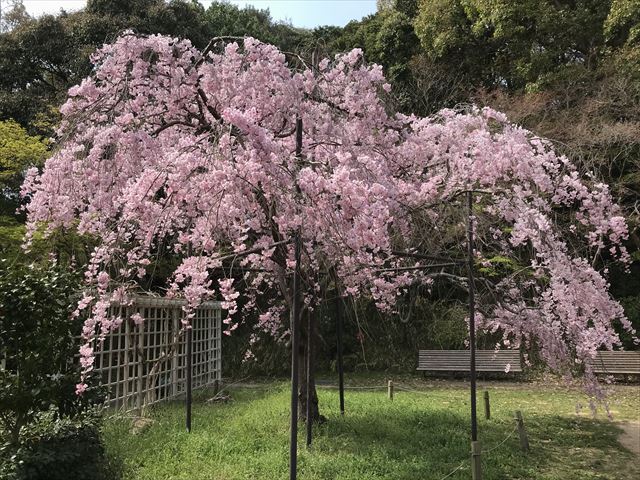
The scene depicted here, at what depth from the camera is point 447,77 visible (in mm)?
13656

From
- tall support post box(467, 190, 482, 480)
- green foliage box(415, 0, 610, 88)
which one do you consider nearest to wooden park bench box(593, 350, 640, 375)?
green foliage box(415, 0, 610, 88)

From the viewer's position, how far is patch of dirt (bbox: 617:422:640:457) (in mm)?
5562

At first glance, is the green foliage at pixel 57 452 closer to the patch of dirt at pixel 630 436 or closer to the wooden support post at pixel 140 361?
the wooden support post at pixel 140 361

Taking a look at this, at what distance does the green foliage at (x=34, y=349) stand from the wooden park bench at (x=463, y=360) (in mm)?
8741

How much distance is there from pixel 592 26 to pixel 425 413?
10140 millimetres

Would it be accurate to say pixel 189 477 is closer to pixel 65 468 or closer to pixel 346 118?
pixel 65 468

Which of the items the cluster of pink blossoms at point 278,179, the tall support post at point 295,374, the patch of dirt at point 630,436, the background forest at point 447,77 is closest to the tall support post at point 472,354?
the cluster of pink blossoms at point 278,179

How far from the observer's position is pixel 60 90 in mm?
12172

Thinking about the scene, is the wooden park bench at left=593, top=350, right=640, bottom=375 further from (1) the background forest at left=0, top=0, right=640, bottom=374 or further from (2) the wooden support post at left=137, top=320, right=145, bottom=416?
(2) the wooden support post at left=137, top=320, right=145, bottom=416

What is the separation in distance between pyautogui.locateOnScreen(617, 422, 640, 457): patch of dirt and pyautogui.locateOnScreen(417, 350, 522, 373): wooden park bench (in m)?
3.94

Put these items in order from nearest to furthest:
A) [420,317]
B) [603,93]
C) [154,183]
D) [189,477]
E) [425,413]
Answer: [154,183] < [189,477] < [425,413] < [603,93] < [420,317]

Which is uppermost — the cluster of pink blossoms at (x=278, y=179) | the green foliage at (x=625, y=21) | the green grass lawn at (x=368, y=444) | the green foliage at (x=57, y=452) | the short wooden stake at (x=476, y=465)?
the green foliage at (x=625, y=21)

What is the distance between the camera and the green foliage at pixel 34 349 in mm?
3387

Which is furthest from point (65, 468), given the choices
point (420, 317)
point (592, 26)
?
point (592, 26)
